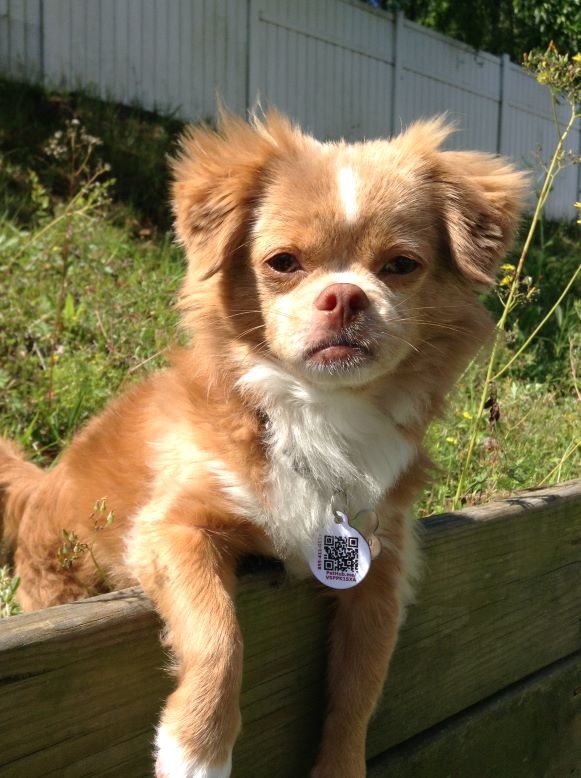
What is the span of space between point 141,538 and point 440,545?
0.79m

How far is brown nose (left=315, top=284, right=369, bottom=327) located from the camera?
6.57ft

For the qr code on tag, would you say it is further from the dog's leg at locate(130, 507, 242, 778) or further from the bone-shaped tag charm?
the dog's leg at locate(130, 507, 242, 778)

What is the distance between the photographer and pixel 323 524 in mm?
2111

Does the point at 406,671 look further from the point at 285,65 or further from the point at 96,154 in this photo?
the point at 285,65

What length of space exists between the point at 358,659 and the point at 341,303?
81 centimetres

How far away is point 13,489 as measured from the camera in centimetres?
279

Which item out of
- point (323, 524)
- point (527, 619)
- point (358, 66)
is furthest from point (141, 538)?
point (358, 66)

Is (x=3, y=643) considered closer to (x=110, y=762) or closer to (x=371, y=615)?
(x=110, y=762)

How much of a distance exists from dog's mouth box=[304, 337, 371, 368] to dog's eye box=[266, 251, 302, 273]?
0.23m

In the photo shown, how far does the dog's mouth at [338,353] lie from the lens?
205 centimetres

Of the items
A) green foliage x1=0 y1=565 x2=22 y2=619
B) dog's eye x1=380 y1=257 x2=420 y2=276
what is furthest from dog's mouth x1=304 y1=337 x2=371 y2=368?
green foliage x1=0 y1=565 x2=22 y2=619

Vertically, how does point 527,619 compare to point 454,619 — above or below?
below

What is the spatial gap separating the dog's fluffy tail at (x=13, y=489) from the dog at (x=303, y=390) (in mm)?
245

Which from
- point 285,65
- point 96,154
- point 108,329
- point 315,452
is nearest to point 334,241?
point 315,452
